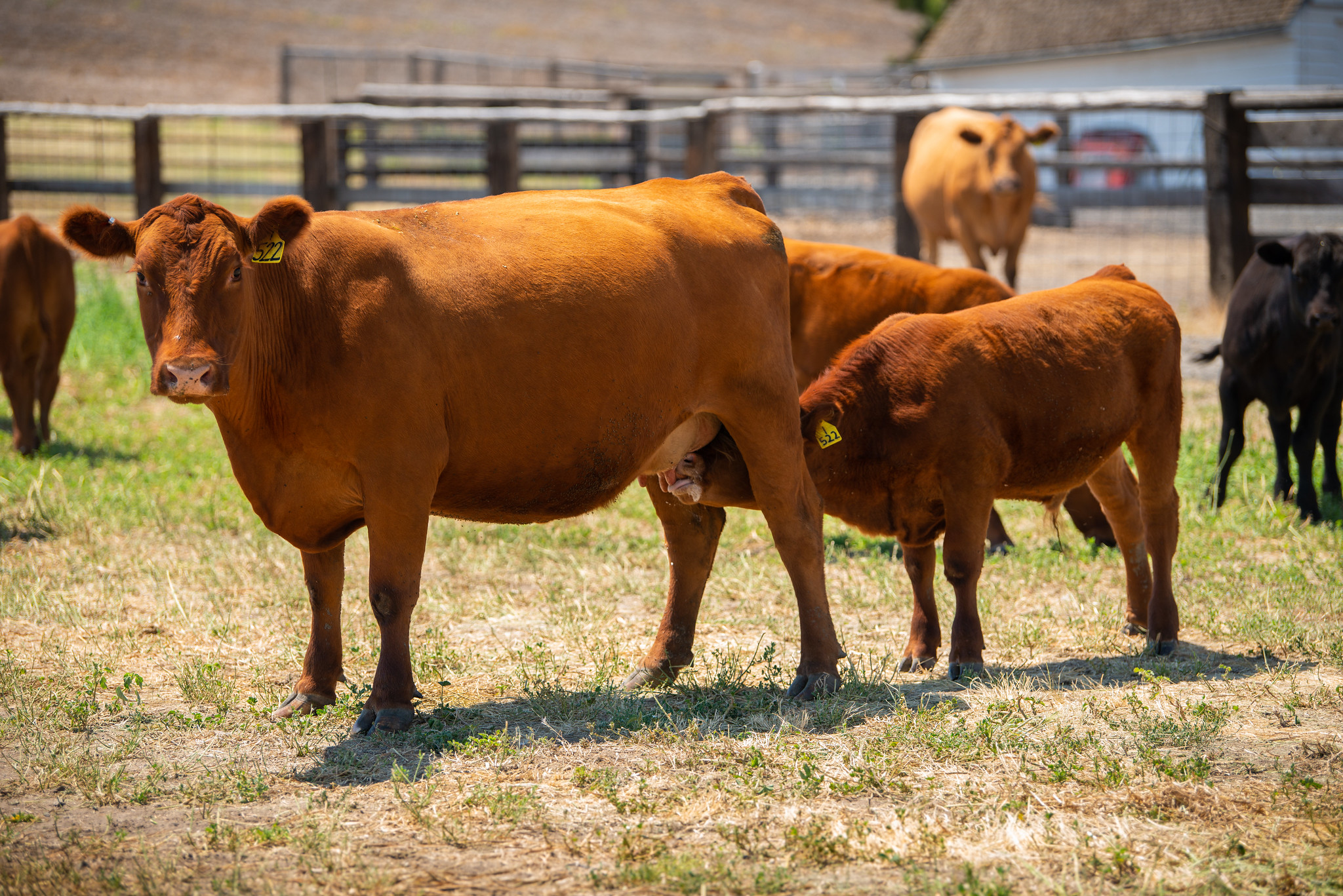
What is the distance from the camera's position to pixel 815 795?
396 cm

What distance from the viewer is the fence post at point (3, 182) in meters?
16.1

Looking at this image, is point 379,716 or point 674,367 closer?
point 379,716

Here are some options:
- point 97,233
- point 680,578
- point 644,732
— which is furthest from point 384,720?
point 97,233

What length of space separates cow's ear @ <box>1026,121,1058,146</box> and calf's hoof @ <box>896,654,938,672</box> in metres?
9.96

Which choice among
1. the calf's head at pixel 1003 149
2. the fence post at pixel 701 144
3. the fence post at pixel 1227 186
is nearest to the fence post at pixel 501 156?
the fence post at pixel 701 144

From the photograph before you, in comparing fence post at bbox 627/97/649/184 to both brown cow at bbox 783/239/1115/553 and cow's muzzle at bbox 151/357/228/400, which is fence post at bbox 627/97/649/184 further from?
cow's muzzle at bbox 151/357/228/400

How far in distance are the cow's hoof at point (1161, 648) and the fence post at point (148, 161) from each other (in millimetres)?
13595

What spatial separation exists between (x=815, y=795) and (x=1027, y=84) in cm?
3197

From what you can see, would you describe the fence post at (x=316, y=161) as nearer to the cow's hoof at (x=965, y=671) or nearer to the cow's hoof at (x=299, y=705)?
the cow's hoof at (x=299, y=705)

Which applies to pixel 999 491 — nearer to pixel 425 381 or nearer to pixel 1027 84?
pixel 425 381

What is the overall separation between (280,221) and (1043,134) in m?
11.5

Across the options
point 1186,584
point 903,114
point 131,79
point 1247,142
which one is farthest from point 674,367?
point 131,79

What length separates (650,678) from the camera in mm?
5207

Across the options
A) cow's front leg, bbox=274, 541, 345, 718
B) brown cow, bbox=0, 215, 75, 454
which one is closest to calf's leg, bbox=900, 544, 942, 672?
cow's front leg, bbox=274, 541, 345, 718
